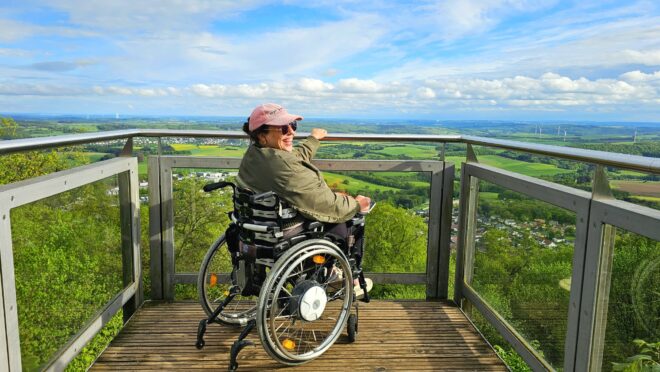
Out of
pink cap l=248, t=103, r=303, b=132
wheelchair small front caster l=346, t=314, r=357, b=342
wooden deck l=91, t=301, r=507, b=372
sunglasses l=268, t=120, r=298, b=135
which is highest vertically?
pink cap l=248, t=103, r=303, b=132

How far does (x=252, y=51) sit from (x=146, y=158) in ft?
156

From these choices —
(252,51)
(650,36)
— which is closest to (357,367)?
(252,51)

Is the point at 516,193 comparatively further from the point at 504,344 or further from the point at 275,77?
the point at 275,77

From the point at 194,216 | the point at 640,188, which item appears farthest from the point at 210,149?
the point at 640,188

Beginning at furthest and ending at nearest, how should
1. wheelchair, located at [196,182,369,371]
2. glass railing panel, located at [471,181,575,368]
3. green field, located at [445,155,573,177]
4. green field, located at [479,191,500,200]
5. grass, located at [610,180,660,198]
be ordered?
green field, located at [479,191,500,200] → green field, located at [445,155,573,177] → wheelchair, located at [196,182,369,371] → glass railing panel, located at [471,181,575,368] → grass, located at [610,180,660,198]

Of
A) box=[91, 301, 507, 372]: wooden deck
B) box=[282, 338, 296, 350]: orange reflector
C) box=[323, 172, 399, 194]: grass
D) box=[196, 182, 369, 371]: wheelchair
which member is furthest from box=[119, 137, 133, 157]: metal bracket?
box=[282, 338, 296, 350]: orange reflector

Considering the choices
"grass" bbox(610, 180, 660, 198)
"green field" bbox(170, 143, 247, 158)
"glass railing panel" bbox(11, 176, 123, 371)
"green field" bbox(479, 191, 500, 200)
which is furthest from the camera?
"green field" bbox(170, 143, 247, 158)

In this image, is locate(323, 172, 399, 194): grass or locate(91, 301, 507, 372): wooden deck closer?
locate(91, 301, 507, 372): wooden deck

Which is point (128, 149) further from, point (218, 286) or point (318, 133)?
point (318, 133)

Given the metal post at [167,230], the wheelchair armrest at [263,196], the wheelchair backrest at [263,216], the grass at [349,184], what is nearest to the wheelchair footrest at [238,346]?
the wheelchair backrest at [263,216]

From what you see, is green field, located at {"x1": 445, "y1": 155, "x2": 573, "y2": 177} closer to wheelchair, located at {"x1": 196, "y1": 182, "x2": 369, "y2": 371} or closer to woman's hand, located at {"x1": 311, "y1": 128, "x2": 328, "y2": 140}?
wheelchair, located at {"x1": 196, "y1": 182, "x2": 369, "y2": 371}

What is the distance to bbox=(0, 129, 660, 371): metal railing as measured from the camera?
5.40 feet

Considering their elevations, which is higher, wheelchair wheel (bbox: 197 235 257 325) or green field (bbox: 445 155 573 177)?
green field (bbox: 445 155 573 177)

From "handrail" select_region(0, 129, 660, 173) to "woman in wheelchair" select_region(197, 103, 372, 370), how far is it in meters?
0.58
